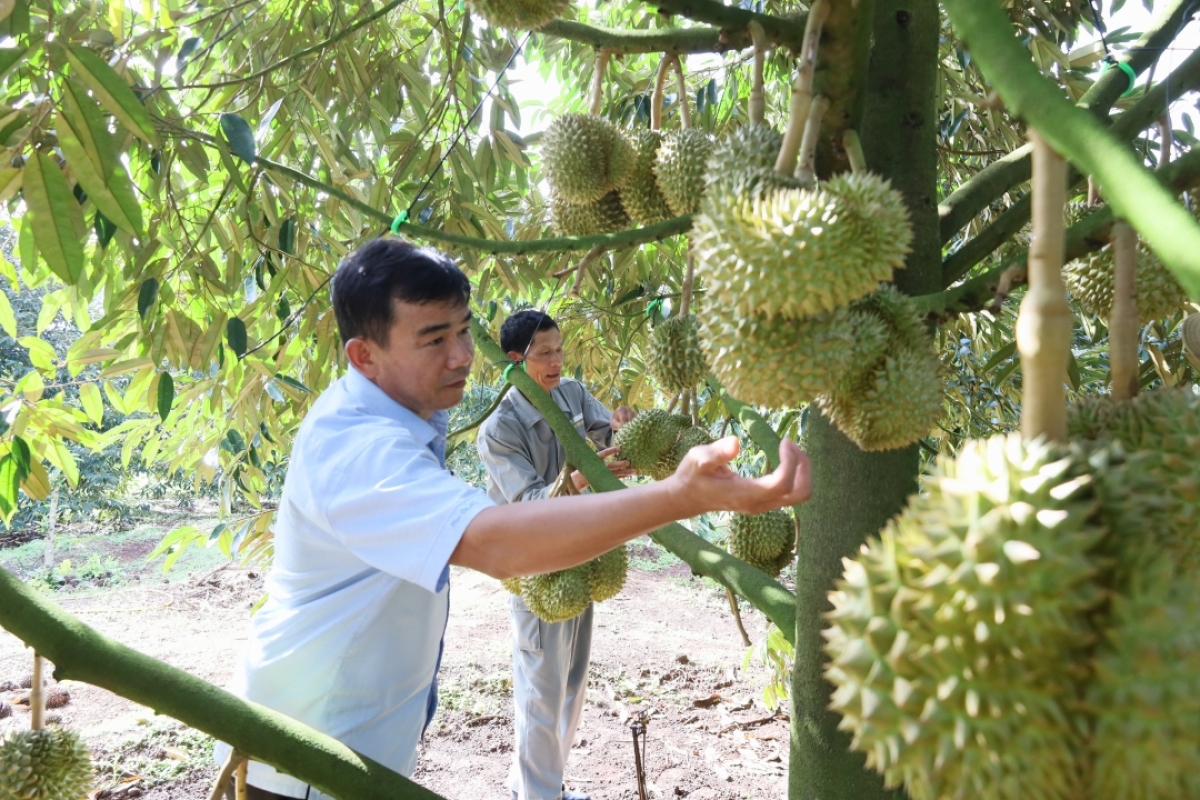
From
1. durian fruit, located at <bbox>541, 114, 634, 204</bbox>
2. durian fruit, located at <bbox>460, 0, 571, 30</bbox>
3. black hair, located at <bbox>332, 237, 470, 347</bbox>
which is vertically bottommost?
black hair, located at <bbox>332, 237, 470, 347</bbox>

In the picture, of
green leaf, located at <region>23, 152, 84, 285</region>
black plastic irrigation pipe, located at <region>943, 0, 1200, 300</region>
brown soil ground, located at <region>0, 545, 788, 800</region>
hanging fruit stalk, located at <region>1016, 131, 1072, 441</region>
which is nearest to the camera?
black plastic irrigation pipe, located at <region>943, 0, 1200, 300</region>

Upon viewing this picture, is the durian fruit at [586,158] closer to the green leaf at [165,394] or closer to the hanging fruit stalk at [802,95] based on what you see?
the hanging fruit stalk at [802,95]

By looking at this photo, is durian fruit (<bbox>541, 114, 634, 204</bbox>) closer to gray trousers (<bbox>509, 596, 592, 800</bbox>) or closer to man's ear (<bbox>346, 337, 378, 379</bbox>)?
man's ear (<bbox>346, 337, 378, 379</bbox>)

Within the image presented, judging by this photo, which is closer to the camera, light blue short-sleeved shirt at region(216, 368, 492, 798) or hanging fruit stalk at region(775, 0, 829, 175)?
hanging fruit stalk at region(775, 0, 829, 175)

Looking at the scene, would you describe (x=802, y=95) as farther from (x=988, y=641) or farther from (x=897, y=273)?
(x=988, y=641)

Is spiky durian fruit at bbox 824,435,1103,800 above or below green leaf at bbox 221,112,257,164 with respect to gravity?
below

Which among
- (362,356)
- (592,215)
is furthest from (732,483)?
(362,356)

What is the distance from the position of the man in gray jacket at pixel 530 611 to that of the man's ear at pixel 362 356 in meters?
1.34

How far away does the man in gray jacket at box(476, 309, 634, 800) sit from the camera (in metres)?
2.99

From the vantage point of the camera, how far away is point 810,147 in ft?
2.92

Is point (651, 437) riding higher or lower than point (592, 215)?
lower

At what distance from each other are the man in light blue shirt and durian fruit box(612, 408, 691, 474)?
435mm

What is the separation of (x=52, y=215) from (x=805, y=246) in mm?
826

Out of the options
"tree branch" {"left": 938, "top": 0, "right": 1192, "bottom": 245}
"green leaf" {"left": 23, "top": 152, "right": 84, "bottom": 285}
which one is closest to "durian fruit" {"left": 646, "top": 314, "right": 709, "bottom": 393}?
"tree branch" {"left": 938, "top": 0, "right": 1192, "bottom": 245}
